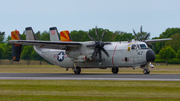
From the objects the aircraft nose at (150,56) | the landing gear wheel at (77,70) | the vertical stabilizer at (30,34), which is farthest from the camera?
the vertical stabilizer at (30,34)

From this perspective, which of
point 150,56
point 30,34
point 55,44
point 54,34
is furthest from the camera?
point 54,34

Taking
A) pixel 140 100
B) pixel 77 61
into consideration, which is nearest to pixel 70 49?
pixel 77 61

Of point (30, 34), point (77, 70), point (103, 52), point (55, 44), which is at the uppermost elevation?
point (30, 34)

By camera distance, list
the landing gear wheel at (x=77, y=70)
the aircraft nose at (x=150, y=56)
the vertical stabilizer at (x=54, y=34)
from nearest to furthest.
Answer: the aircraft nose at (x=150, y=56) < the landing gear wheel at (x=77, y=70) < the vertical stabilizer at (x=54, y=34)

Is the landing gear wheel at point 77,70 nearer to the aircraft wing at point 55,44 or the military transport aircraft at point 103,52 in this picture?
the military transport aircraft at point 103,52

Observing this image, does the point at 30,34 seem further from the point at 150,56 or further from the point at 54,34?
the point at 150,56

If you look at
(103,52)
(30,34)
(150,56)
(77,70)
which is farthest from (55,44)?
(150,56)

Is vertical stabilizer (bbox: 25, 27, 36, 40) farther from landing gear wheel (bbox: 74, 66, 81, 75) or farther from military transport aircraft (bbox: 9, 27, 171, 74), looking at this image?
landing gear wheel (bbox: 74, 66, 81, 75)

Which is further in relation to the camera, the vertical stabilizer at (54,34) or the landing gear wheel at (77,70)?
the vertical stabilizer at (54,34)

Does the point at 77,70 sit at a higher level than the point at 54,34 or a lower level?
lower

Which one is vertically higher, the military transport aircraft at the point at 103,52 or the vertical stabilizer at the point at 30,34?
the vertical stabilizer at the point at 30,34

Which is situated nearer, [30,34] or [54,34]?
[30,34]

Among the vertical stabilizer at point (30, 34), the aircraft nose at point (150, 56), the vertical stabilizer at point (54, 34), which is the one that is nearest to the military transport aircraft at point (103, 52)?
the aircraft nose at point (150, 56)

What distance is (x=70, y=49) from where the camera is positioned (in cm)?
3738
